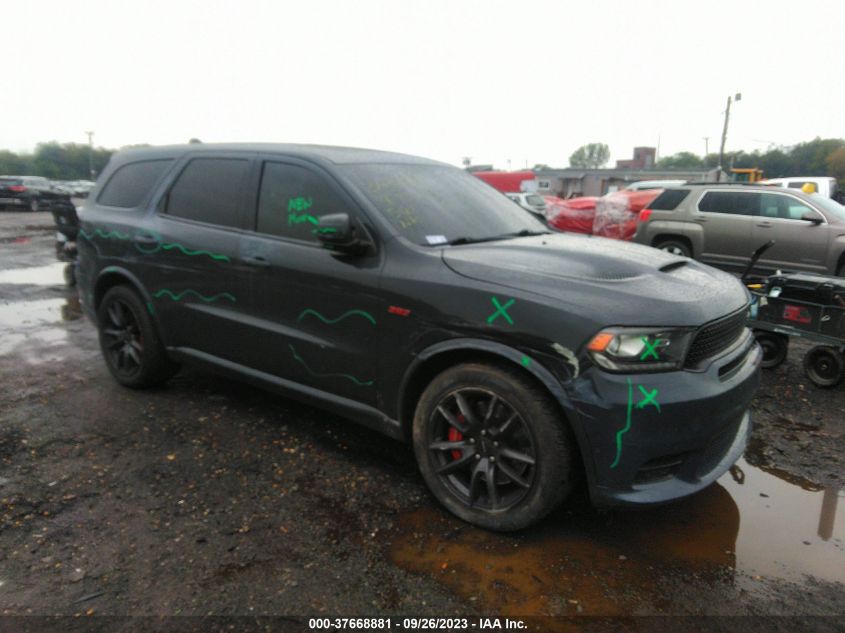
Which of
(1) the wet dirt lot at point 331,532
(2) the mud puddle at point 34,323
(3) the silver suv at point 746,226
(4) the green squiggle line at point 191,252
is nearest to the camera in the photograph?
(1) the wet dirt lot at point 331,532

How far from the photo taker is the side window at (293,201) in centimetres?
341

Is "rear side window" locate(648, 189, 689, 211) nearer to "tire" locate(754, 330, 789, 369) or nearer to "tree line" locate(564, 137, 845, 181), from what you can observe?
"tire" locate(754, 330, 789, 369)

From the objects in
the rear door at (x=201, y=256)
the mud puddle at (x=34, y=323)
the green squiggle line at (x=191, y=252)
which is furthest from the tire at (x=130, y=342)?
the mud puddle at (x=34, y=323)

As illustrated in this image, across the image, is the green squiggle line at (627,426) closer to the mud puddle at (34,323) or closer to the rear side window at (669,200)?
the mud puddle at (34,323)

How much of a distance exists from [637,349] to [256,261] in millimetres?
2250

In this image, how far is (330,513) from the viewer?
3.04m

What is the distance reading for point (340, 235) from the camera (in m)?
3.04

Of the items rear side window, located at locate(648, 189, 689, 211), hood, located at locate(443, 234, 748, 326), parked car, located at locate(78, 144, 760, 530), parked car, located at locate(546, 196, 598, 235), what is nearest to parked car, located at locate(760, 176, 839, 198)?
parked car, located at locate(546, 196, 598, 235)

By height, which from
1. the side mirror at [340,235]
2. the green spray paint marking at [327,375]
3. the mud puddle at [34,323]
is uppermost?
the side mirror at [340,235]

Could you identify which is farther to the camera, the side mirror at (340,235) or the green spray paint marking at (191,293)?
the green spray paint marking at (191,293)

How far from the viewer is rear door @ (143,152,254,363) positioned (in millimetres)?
3803

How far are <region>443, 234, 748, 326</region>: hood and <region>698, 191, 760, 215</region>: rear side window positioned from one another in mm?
7361

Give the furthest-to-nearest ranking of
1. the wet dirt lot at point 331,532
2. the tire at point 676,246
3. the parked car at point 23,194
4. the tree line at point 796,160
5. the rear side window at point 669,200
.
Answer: the tree line at point 796,160, the parked car at point 23,194, the rear side window at point 669,200, the tire at point 676,246, the wet dirt lot at point 331,532

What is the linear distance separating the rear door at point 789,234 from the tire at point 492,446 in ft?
26.3
